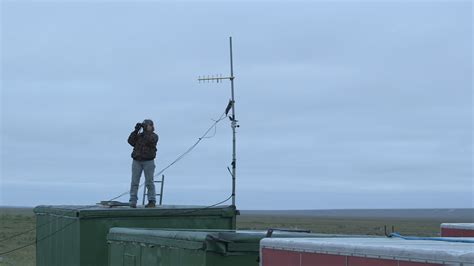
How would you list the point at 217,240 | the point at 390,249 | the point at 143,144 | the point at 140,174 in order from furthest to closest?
1. the point at 140,174
2. the point at 143,144
3. the point at 217,240
4. the point at 390,249

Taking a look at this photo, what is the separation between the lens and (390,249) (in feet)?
20.5

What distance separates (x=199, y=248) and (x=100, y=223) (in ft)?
15.7

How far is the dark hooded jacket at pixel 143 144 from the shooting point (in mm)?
15328

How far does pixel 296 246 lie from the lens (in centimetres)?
749

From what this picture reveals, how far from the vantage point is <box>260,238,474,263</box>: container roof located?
18.3 feet

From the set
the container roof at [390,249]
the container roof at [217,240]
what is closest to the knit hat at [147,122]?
the container roof at [217,240]

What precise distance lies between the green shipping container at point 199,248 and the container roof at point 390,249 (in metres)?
1.55

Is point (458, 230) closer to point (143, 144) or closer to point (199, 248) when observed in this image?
point (199, 248)

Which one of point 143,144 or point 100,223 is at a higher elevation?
point 143,144

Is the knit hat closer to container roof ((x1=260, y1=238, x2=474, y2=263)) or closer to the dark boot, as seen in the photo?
the dark boot

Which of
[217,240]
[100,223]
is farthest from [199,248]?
[100,223]

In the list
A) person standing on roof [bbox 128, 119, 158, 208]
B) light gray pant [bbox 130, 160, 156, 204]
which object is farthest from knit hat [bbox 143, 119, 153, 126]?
light gray pant [bbox 130, 160, 156, 204]

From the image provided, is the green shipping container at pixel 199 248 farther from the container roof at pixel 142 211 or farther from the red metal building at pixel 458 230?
the container roof at pixel 142 211

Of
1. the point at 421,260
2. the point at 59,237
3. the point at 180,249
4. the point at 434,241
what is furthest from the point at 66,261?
the point at 421,260
